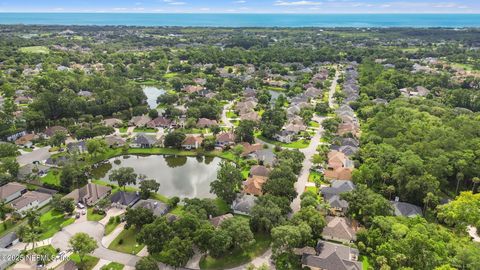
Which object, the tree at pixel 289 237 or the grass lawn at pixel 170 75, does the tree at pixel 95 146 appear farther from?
the grass lawn at pixel 170 75

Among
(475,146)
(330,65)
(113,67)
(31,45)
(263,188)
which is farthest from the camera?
(31,45)

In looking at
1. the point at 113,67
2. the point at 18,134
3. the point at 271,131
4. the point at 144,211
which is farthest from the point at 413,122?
the point at 113,67

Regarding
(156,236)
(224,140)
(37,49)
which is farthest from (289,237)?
(37,49)

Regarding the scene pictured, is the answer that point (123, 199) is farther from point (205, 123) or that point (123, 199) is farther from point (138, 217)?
point (205, 123)

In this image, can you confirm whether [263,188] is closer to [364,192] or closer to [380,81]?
[364,192]

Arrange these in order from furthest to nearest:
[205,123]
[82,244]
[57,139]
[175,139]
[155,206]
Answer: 1. [205,123]
2. [175,139]
3. [57,139]
4. [155,206]
5. [82,244]

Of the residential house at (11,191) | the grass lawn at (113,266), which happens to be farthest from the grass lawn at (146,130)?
the grass lawn at (113,266)

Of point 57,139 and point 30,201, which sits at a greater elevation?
point 57,139

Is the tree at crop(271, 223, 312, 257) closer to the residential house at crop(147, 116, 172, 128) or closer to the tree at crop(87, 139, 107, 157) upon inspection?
the tree at crop(87, 139, 107, 157)
